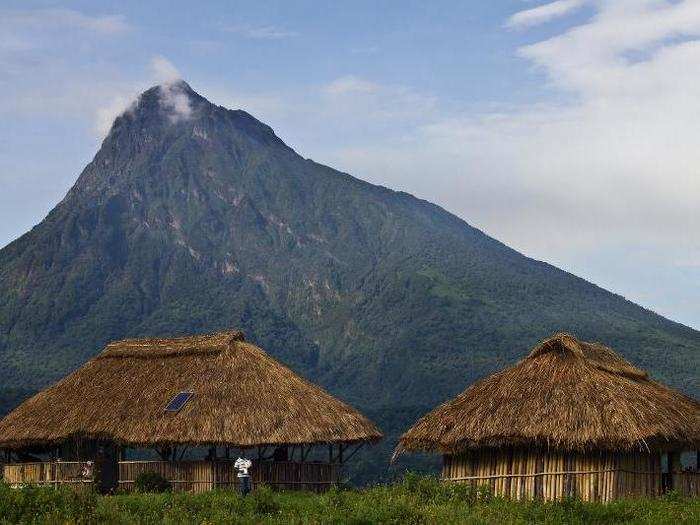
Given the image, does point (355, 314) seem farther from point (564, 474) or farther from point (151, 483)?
point (564, 474)

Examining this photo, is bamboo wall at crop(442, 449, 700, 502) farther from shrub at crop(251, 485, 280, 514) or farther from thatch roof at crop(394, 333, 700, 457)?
shrub at crop(251, 485, 280, 514)

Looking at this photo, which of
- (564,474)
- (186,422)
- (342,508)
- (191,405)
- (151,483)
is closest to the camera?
(342,508)

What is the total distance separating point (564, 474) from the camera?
31484 mm

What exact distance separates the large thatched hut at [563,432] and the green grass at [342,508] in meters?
2.19

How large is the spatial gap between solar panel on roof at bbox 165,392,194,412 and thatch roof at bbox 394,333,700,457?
22.5 ft

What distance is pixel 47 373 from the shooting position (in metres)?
134

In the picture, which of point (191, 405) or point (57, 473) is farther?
point (57, 473)

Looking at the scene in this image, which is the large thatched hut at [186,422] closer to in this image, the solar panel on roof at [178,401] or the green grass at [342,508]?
the solar panel on roof at [178,401]

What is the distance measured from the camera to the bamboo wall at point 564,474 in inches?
1228

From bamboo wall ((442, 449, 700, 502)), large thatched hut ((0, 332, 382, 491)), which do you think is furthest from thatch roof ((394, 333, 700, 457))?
large thatched hut ((0, 332, 382, 491))

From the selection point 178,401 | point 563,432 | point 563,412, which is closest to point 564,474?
point 563,432

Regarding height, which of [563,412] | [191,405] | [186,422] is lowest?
[186,422]

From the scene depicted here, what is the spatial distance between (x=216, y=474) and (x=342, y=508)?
1150 cm

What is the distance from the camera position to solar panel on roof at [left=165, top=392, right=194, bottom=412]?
121 ft
